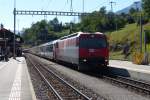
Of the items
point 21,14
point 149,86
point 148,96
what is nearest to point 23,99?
point 148,96

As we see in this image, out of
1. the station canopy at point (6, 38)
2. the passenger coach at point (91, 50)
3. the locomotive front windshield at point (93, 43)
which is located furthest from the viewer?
the station canopy at point (6, 38)

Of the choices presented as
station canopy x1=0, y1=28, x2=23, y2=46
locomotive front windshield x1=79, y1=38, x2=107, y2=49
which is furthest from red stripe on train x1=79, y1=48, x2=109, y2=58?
station canopy x1=0, y1=28, x2=23, y2=46

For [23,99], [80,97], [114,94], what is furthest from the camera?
[114,94]

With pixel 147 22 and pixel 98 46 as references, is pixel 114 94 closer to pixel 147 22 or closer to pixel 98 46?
pixel 98 46

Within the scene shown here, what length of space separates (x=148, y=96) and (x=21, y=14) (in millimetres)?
63308

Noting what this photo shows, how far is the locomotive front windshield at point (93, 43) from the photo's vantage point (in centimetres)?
3497

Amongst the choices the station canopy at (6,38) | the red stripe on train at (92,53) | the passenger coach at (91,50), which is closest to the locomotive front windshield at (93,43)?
the passenger coach at (91,50)

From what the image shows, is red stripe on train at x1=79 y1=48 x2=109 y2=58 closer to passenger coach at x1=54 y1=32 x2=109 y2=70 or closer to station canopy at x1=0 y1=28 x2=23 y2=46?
passenger coach at x1=54 y1=32 x2=109 y2=70

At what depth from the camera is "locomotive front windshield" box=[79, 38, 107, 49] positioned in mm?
34969

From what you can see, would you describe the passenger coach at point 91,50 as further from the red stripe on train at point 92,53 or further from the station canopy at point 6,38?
the station canopy at point 6,38

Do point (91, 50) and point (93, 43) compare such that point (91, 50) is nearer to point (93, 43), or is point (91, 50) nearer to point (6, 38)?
point (93, 43)

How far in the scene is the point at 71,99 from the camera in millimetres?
17766

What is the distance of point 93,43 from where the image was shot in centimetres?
3522

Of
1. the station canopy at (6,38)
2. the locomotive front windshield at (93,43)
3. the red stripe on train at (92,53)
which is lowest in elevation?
the red stripe on train at (92,53)
